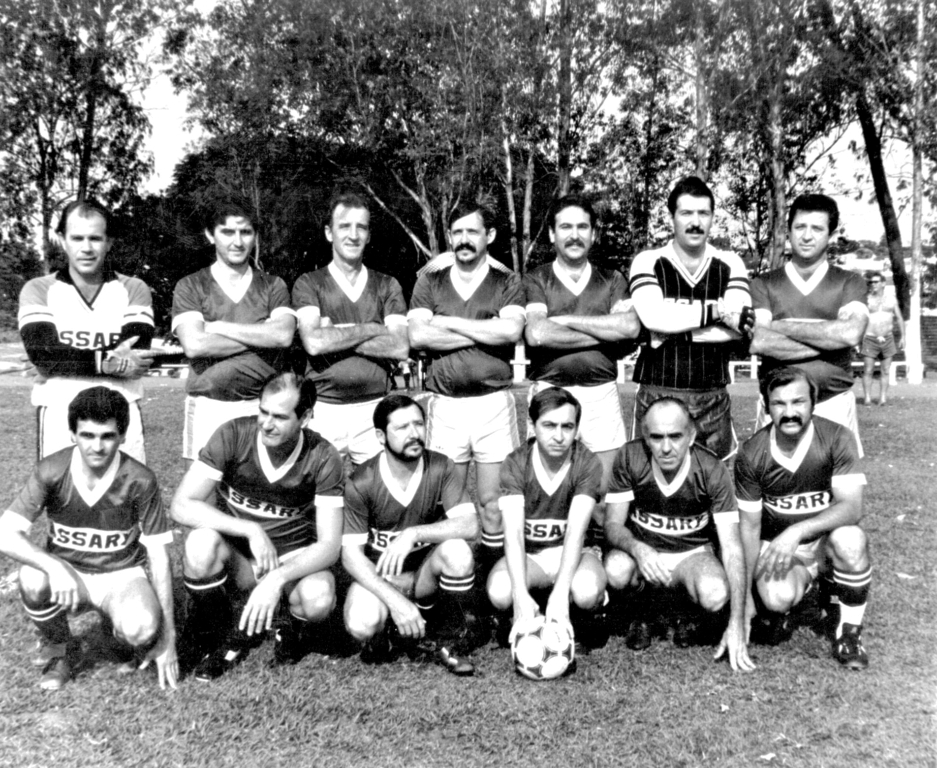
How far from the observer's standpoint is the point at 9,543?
11.8 ft

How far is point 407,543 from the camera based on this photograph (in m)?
3.89

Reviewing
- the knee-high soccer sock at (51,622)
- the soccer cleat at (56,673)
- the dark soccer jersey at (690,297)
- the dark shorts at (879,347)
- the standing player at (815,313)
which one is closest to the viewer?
the soccer cleat at (56,673)

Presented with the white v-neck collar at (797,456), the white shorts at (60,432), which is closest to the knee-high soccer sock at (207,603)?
the white shorts at (60,432)

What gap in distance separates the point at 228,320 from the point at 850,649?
3.35 metres

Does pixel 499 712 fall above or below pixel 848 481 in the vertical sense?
below

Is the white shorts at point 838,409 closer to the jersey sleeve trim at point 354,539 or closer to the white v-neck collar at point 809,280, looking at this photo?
the white v-neck collar at point 809,280

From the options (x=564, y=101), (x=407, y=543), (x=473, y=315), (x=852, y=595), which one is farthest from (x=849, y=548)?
(x=564, y=101)

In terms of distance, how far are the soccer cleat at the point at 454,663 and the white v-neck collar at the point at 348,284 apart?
6.19 ft

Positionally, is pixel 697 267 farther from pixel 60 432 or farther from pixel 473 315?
pixel 60 432

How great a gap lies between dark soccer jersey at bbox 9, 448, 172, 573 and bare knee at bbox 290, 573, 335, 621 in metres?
0.60

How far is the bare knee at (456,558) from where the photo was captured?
3918mm

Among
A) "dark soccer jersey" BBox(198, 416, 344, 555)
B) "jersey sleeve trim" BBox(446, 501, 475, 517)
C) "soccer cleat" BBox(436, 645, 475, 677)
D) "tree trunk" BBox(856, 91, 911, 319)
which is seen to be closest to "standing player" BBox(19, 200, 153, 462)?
"dark soccer jersey" BBox(198, 416, 344, 555)

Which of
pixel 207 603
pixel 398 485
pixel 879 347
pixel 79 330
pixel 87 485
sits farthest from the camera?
pixel 879 347

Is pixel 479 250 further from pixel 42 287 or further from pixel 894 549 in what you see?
pixel 894 549
